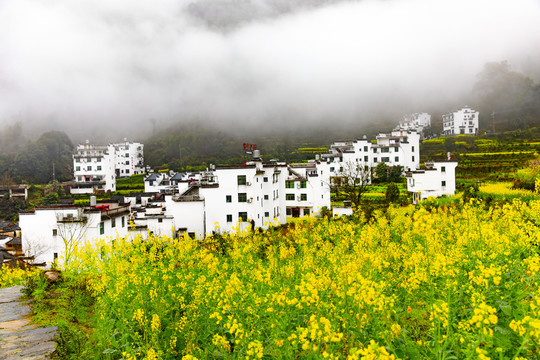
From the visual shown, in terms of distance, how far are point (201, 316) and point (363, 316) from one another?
2.66 metres

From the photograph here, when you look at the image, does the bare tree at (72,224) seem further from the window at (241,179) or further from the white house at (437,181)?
the white house at (437,181)

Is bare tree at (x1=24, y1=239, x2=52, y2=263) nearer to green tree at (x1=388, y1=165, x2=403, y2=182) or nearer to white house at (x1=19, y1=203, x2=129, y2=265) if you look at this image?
white house at (x1=19, y1=203, x2=129, y2=265)

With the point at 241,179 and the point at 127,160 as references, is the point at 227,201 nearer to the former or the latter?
the point at 241,179

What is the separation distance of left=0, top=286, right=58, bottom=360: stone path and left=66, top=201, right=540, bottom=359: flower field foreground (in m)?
0.86

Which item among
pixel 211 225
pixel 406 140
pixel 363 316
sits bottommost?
pixel 211 225

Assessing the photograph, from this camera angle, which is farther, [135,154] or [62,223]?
[135,154]

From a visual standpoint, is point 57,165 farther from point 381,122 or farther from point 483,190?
point 381,122

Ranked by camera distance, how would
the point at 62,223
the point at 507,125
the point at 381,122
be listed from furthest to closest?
1. the point at 381,122
2. the point at 507,125
3. the point at 62,223

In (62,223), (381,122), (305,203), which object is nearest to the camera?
(62,223)

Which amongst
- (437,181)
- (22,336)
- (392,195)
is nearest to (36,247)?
(22,336)

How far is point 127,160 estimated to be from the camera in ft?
343

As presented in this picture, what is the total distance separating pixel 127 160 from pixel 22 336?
342ft

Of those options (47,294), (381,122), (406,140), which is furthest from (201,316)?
(381,122)

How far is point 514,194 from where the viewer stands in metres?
34.4
